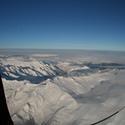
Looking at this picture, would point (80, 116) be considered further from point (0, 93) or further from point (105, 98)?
point (0, 93)

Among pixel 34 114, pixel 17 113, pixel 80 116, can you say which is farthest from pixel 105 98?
pixel 17 113

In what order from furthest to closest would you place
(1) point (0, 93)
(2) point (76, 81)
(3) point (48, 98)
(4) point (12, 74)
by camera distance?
1. (4) point (12, 74)
2. (2) point (76, 81)
3. (3) point (48, 98)
4. (1) point (0, 93)

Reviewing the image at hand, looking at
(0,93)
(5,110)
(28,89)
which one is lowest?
(28,89)

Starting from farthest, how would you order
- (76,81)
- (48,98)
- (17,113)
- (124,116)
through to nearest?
(76,81), (48,98), (17,113), (124,116)

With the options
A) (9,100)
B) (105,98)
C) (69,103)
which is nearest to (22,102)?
(9,100)

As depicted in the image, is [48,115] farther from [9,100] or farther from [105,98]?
[105,98]

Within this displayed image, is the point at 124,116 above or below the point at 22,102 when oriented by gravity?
above

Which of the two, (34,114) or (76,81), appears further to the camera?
(76,81)

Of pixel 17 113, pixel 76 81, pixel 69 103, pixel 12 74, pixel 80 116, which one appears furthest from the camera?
pixel 12 74

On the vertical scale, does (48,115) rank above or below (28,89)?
below
